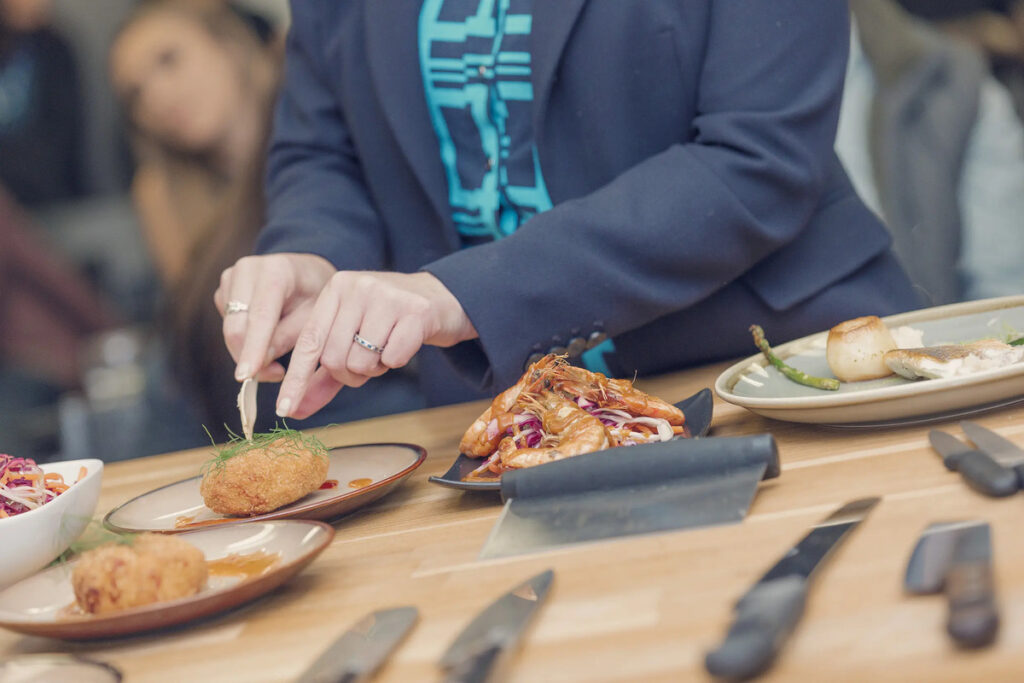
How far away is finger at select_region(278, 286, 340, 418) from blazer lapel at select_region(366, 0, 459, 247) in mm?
568

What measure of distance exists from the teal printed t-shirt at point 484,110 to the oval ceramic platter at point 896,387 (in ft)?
1.60

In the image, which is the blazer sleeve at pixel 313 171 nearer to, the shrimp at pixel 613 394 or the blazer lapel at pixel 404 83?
the blazer lapel at pixel 404 83

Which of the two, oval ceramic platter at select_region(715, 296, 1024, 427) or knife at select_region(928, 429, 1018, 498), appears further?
oval ceramic platter at select_region(715, 296, 1024, 427)

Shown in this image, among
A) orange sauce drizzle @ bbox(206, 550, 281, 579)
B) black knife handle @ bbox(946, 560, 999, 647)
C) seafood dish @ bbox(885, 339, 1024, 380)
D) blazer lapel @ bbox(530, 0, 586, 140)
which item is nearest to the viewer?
black knife handle @ bbox(946, 560, 999, 647)

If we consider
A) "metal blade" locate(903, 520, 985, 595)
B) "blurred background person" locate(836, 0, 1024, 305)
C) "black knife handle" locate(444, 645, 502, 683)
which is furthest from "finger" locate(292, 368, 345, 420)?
"blurred background person" locate(836, 0, 1024, 305)

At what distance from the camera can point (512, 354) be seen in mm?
1267

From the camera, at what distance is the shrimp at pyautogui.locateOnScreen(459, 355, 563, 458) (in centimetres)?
110

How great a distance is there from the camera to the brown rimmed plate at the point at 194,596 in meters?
0.76

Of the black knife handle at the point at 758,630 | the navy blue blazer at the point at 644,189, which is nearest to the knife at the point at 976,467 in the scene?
the black knife handle at the point at 758,630

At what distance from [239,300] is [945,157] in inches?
98.4

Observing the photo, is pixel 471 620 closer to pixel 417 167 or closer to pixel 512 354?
pixel 512 354

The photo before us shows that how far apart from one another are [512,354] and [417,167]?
1.68 ft

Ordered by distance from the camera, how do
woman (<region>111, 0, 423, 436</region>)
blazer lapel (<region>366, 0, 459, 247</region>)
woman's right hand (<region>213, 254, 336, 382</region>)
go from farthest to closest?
woman (<region>111, 0, 423, 436</region>) → blazer lapel (<region>366, 0, 459, 247</region>) → woman's right hand (<region>213, 254, 336, 382</region>)

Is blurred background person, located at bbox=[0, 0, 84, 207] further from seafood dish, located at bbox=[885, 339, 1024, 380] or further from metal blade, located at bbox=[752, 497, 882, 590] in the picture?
metal blade, located at bbox=[752, 497, 882, 590]
